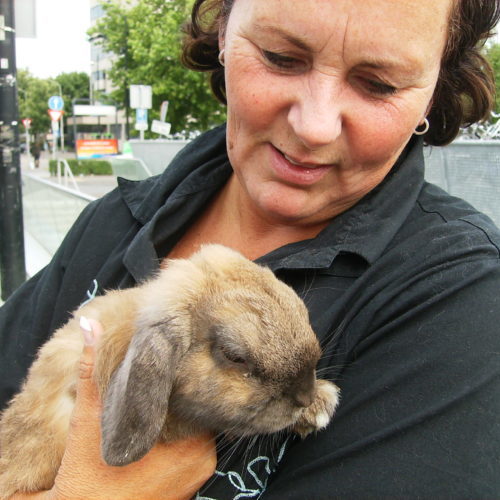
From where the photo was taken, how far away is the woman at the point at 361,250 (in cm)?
151

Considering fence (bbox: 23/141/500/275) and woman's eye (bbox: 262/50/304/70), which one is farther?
fence (bbox: 23/141/500/275)

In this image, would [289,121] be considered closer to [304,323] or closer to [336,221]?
[336,221]

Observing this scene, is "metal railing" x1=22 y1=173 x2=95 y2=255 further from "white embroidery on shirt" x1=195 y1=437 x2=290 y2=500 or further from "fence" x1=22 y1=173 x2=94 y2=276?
"white embroidery on shirt" x1=195 y1=437 x2=290 y2=500

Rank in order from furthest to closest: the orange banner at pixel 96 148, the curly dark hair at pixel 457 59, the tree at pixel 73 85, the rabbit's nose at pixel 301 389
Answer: the tree at pixel 73 85 → the orange banner at pixel 96 148 → the curly dark hair at pixel 457 59 → the rabbit's nose at pixel 301 389

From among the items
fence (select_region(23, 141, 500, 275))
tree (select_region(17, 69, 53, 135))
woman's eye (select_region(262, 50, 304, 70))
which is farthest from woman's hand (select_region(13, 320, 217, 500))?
tree (select_region(17, 69, 53, 135))

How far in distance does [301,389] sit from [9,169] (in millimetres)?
6177

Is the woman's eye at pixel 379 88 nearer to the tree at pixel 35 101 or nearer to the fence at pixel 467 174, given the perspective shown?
the fence at pixel 467 174

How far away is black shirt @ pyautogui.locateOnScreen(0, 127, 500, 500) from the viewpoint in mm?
1456

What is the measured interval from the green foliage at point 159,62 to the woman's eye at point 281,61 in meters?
29.4

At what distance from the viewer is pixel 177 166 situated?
112 inches

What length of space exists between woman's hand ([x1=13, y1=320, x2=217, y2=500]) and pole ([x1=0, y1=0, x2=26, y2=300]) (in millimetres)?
5634

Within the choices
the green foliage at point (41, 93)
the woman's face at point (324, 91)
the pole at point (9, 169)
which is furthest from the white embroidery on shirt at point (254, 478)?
the green foliage at point (41, 93)

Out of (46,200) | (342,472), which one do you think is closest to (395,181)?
(342,472)

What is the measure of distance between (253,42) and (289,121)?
1.16 feet
